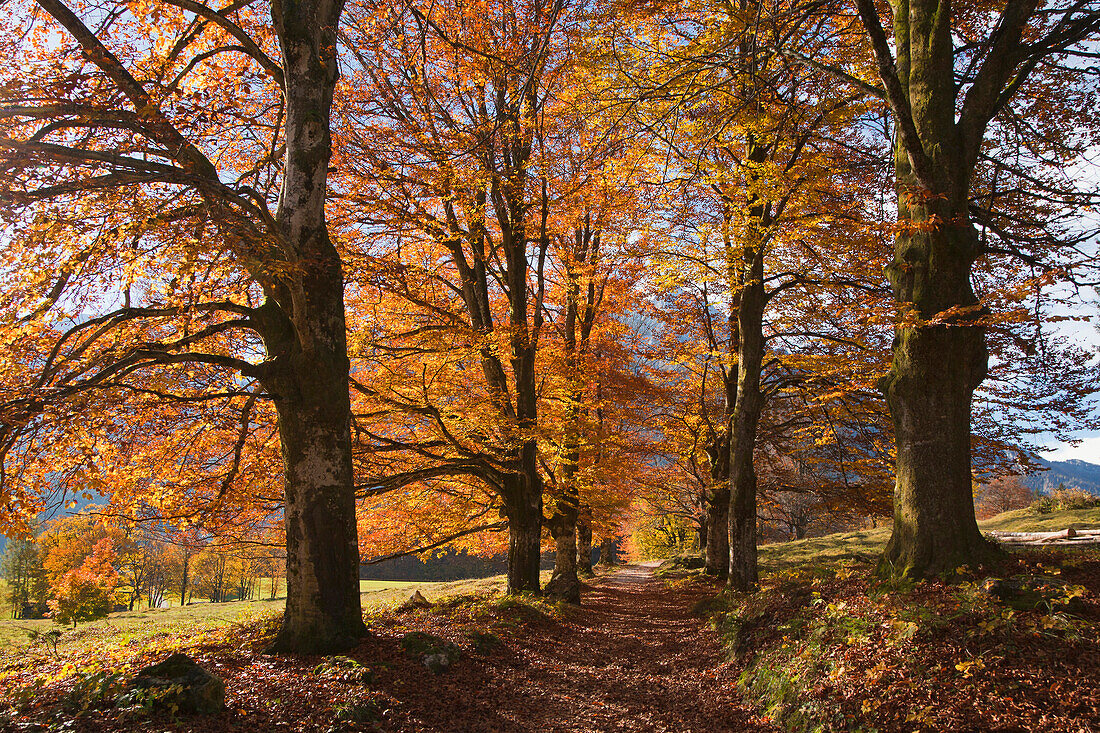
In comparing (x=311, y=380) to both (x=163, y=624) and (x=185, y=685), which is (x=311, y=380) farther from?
(x=163, y=624)

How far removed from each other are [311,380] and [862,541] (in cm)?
2615

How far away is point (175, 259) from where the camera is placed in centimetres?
580

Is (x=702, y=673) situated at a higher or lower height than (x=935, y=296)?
lower

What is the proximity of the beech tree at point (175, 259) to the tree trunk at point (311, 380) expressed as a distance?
2 centimetres

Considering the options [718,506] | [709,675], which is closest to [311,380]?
[709,675]

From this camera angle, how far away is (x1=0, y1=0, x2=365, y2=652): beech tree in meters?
5.09

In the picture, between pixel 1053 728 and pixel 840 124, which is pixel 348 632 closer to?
pixel 1053 728

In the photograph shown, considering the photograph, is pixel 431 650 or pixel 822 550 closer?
pixel 431 650

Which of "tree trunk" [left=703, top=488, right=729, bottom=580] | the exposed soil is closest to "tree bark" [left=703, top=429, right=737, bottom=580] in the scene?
"tree trunk" [left=703, top=488, right=729, bottom=580]

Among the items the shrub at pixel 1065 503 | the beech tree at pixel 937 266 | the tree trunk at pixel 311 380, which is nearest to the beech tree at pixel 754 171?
the beech tree at pixel 937 266

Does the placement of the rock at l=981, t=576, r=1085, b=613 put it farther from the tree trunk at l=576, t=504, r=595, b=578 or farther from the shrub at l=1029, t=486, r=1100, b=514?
the shrub at l=1029, t=486, r=1100, b=514

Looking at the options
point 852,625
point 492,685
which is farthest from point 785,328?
point 492,685

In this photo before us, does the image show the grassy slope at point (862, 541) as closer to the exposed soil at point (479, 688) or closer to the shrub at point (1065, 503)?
the shrub at point (1065, 503)

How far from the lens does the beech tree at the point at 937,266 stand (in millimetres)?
5766
